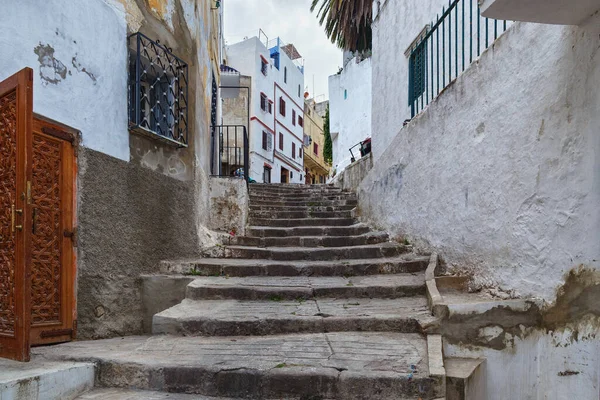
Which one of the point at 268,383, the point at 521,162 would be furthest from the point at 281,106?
the point at 268,383

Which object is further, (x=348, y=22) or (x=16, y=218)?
(x=348, y=22)

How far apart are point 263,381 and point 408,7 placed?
731cm

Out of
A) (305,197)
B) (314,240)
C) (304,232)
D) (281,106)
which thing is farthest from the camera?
(281,106)

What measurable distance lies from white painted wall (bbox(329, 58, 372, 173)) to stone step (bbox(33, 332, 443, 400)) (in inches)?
484

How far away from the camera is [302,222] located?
303 inches

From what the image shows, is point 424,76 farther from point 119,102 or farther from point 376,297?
point 119,102

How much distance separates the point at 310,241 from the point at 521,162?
12.7 feet

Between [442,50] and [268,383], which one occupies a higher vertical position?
[442,50]

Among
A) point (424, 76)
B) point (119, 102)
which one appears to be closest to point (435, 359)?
point (119, 102)

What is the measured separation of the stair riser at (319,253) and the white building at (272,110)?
50.0 ft

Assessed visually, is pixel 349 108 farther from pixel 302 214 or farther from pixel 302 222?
pixel 302 222

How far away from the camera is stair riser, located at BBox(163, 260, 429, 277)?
516cm

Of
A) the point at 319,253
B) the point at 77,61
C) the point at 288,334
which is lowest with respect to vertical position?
the point at 288,334

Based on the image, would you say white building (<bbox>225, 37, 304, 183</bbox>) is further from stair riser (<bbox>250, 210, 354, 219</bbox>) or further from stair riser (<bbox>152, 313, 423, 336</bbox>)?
stair riser (<bbox>152, 313, 423, 336</bbox>)
